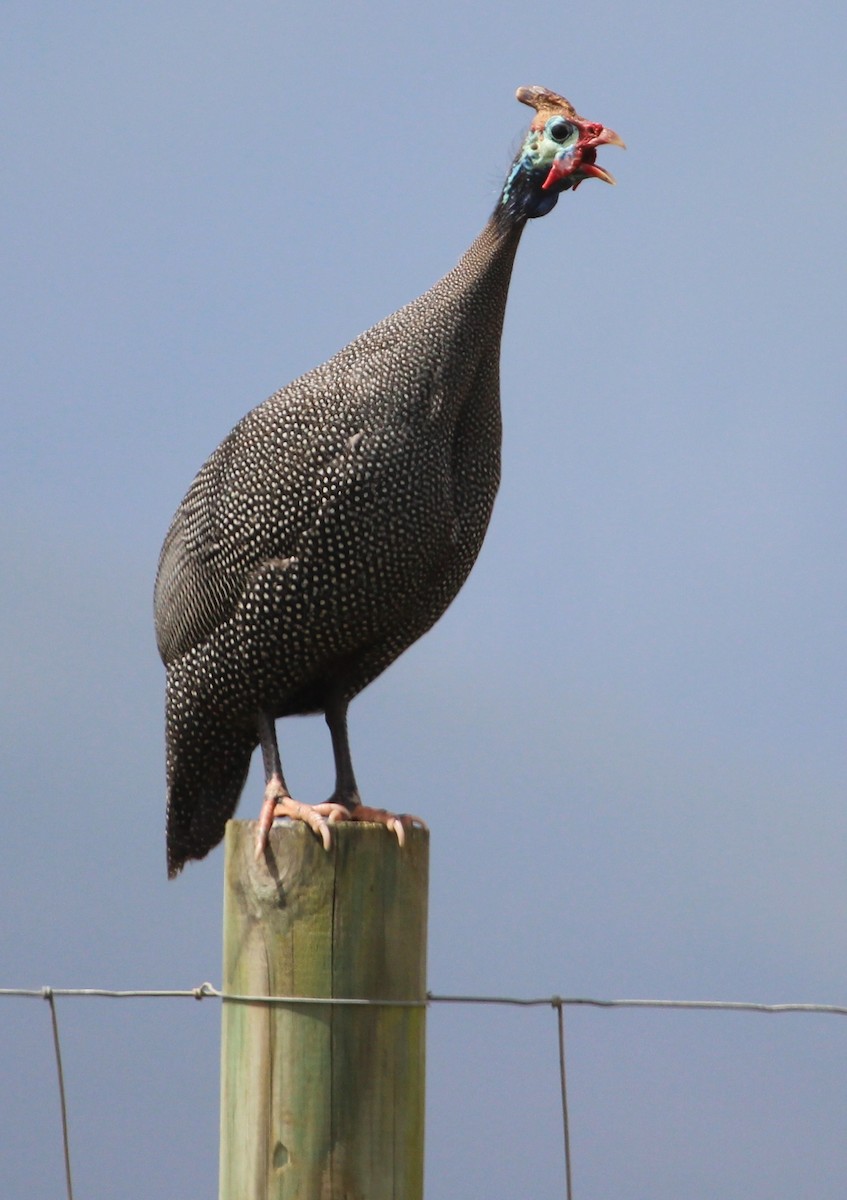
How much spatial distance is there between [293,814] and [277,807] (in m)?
0.11

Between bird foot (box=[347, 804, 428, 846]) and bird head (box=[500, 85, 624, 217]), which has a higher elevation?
bird head (box=[500, 85, 624, 217])

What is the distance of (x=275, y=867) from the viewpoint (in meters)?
3.26

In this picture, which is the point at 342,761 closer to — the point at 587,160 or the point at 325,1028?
the point at 325,1028

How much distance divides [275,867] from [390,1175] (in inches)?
24.7

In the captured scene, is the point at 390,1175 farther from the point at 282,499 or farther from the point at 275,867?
the point at 282,499

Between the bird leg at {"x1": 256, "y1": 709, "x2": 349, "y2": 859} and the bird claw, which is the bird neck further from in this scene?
the bird claw

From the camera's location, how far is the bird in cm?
394

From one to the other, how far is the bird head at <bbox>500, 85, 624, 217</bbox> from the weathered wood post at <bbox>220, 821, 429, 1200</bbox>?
5.88 feet

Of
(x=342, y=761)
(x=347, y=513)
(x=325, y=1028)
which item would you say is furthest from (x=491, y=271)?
(x=325, y=1028)

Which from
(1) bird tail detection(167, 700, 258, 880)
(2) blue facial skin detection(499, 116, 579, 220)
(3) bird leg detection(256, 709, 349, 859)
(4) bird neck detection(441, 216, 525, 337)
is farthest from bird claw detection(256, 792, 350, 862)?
(2) blue facial skin detection(499, 116, 579, 220)

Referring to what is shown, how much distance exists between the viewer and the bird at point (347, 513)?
3941mm

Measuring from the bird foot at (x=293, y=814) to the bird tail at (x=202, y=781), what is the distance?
0.51m

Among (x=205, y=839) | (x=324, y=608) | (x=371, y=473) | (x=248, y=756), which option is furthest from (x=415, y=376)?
(x=205, y=839)

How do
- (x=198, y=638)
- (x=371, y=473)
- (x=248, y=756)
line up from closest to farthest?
(x=371, y=473)
(x=198, y=638)
(x=248, y=756)
